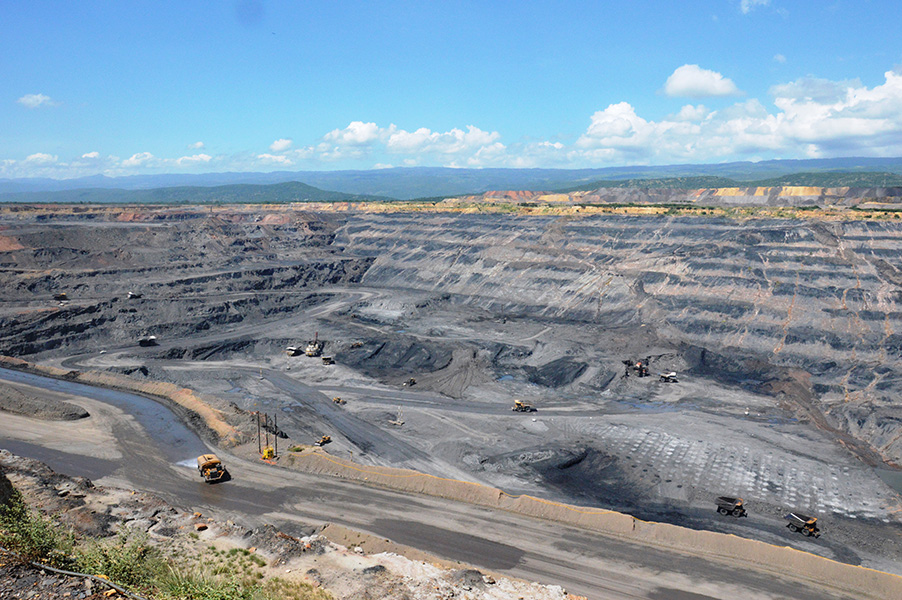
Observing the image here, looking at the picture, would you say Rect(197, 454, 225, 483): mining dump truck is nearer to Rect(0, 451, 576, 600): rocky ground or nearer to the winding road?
the winding road

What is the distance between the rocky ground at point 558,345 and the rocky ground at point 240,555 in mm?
12864

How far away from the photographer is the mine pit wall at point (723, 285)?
45.8 meters

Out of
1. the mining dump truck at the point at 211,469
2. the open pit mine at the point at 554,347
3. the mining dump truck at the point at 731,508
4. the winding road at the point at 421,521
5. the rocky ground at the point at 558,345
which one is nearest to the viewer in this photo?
the winding road at the point at 421,521

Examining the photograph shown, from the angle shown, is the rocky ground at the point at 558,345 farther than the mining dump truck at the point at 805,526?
Yes

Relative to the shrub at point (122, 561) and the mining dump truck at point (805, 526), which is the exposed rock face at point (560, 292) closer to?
the mining dump truck at point (805, 526)

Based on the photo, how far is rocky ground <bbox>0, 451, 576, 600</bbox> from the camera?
13.5 meters

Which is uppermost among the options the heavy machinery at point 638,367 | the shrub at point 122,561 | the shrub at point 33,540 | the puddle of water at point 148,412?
the shrub at point 33,540

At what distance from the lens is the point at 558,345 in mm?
52750

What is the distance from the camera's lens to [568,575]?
59.7 ft

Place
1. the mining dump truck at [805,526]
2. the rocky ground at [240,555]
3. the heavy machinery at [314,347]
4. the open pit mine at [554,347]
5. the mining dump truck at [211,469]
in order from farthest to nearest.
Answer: the heavy machinery at [314,347]
the open pit mine at [554,347]
the mining dump truck at [805,526]
the mining dump truck at [211,469]
the rocky ground at [240,555]

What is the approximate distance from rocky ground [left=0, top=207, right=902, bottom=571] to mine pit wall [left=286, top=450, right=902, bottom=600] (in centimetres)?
672

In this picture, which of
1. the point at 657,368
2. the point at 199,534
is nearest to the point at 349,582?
the point at 199,534

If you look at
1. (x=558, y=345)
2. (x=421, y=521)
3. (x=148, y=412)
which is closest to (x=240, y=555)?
(x=421, y=521)

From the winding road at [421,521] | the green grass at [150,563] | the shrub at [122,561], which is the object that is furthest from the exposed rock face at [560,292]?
the shrub at [122,561]
